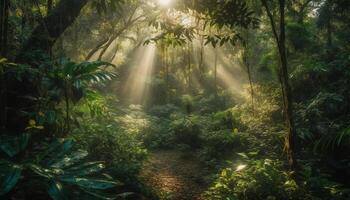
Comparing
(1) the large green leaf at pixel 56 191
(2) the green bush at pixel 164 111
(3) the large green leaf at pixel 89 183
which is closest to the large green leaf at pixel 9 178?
(1) the large green leaf at pixel 56 191

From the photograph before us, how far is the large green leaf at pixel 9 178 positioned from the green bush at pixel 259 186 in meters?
3.32

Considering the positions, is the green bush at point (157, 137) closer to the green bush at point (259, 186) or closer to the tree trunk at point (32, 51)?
the green bush at point (259, 186)

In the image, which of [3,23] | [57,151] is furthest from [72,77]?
[57,151]

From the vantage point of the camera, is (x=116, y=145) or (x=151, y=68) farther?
(x=151, y=68)

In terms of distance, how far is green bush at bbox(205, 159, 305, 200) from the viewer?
5477 mm

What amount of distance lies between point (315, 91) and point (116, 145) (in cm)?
712

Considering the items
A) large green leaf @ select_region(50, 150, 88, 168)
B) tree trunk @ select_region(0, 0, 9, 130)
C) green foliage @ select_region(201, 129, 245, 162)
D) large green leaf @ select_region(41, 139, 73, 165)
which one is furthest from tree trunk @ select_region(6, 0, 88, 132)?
green foliage @ select_region(201, 129, 245, 162)

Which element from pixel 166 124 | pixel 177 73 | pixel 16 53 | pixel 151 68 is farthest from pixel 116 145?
pixel 151 68

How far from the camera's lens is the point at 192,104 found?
1681 centimetres

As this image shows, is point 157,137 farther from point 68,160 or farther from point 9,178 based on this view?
point 9,178

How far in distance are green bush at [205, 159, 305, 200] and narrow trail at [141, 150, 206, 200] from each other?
889 mm

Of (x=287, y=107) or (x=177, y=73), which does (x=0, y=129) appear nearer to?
(x=287, y=107)

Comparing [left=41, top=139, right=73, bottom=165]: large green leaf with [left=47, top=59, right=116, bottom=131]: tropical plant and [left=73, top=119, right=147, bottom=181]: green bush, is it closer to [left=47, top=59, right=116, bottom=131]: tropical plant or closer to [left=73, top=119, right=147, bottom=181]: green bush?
[left=47, top=59, right=116, bottom=131]: tropical plant

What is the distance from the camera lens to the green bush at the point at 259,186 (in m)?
5.48
